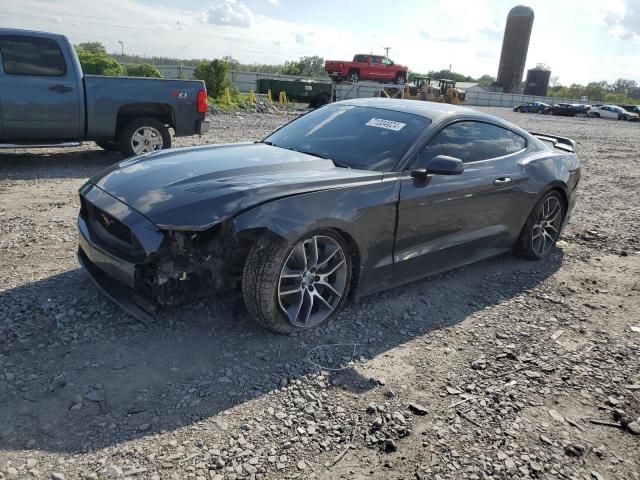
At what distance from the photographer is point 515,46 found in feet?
236

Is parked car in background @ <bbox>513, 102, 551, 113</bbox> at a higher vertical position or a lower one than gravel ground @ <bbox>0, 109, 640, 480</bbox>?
higher

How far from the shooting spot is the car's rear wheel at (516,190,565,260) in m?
5.28

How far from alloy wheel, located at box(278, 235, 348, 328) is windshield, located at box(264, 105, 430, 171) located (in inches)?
30.0

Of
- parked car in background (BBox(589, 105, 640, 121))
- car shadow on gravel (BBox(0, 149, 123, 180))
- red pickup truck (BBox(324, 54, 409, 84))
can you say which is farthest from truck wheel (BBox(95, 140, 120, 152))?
parked car in background (BBox(589, 105, 640, 121))

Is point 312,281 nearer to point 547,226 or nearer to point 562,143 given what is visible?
point 547,226

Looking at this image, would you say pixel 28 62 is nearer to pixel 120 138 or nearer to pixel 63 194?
pixel 120 138

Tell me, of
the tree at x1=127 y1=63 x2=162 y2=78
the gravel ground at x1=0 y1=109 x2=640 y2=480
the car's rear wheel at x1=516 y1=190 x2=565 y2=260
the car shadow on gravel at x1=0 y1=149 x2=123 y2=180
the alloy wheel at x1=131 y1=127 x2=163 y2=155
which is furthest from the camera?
the tree at x1=127 y1=63 x2=162 y2=78

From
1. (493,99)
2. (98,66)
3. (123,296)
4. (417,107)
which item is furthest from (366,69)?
(123,296)

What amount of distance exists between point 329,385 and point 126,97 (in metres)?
6.82

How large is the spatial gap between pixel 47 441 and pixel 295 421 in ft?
3.90

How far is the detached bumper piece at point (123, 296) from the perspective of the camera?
3.29m

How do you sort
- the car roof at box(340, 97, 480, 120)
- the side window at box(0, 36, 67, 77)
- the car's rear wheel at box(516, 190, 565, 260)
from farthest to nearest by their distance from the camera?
1. the side window at box(0, 36, 67, 77)
2. the car's rear wheel at box(516, 190, 565, 260)
3. the car roof at box(340, 97, 480, 120)

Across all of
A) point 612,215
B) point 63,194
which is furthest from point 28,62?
point 612,215

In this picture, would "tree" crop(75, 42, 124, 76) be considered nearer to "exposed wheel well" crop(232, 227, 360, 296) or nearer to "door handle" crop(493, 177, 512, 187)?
"door handle" crop(493, 177, 512, 187)
